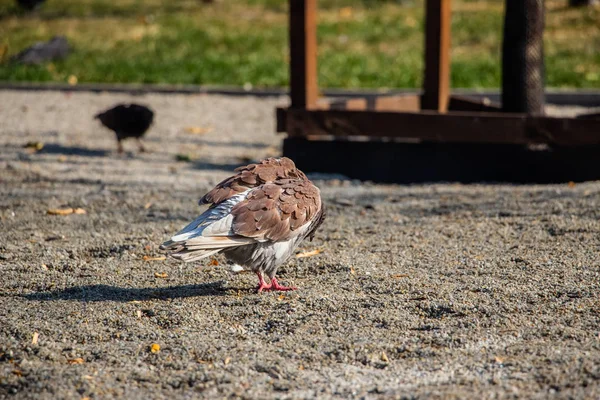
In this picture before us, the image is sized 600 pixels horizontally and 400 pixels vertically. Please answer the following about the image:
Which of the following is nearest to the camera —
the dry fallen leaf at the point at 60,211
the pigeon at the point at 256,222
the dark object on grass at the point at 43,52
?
the pigeon at the point at 256,222

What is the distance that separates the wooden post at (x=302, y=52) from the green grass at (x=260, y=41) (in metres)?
4.86

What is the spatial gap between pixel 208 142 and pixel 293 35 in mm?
2126

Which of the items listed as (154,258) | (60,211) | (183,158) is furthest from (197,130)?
(154,258)

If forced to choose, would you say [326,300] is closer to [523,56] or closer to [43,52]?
[523,56]

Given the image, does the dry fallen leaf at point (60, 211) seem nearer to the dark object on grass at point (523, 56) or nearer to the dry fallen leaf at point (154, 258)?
the dry fallen leaf at point (154, 258)

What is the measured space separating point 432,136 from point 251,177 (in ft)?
10.4

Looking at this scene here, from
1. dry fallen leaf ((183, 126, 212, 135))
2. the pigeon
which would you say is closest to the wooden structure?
dry fallen leaf ((183, 126, 212, 135))

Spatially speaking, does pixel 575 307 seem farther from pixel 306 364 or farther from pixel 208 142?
pixel 208 142

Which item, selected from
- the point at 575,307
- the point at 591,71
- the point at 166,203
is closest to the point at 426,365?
the point at 575,307

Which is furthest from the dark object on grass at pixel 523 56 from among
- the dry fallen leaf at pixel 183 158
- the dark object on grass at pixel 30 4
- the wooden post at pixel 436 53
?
the dark object on grass at pixel 30 4

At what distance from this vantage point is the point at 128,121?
9.07 metres

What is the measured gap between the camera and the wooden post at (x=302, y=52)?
311 inches

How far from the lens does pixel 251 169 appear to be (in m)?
4.80

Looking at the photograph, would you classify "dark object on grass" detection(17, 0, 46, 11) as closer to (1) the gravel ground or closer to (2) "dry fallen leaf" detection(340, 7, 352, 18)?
(2) "dry fallen leaf" detection(340, 7, 352, 18)
